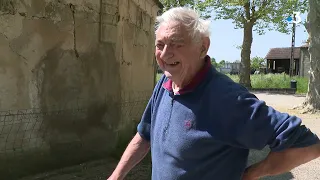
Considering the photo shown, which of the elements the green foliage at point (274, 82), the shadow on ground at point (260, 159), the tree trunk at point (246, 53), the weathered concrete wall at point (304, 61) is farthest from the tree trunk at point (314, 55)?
the weathered concrete wall at point (304, 61)

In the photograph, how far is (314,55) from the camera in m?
14.2

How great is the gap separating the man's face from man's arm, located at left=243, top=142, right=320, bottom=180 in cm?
60

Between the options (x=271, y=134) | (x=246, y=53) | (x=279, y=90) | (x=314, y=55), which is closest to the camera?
(x=271, y=134)

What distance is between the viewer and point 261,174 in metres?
1.88

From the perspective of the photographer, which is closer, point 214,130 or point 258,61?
point 214,130

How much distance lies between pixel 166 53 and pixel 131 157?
0.77m

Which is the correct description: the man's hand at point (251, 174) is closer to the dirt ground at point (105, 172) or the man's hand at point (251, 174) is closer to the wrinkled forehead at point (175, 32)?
the wrinkled forehead at point (175, 32)

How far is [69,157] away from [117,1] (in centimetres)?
272

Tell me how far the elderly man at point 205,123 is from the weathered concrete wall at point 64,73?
10.7ft

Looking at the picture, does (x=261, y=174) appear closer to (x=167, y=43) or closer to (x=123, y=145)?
(x=167, y=43)

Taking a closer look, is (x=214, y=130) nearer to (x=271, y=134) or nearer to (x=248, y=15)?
(x=271, y=134)

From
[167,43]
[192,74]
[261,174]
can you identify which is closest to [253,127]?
[261,174]

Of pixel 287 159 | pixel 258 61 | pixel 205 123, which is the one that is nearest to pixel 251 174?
pixel 287 159

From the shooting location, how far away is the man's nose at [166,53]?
2082 mm
